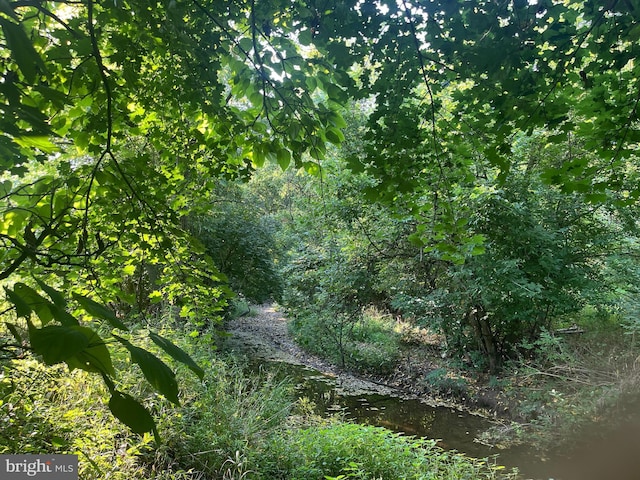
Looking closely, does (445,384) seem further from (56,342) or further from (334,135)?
(56,342)

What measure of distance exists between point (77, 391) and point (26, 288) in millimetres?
3067

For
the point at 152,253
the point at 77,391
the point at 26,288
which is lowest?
the point at 77,391

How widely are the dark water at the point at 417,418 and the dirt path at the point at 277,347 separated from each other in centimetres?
30

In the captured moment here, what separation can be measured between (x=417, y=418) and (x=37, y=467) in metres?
5.70

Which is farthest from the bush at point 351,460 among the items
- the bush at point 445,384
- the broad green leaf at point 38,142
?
the broad green leaf at point 38,142

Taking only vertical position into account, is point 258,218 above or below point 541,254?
above

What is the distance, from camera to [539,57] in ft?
4.65

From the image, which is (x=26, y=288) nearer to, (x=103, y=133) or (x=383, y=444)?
(x=103, y=133)

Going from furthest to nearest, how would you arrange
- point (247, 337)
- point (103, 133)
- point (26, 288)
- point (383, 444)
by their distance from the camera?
point (247, 337) → point (383, 444) → point (103, 133) → point (26, 288)

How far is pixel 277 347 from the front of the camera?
10.5m

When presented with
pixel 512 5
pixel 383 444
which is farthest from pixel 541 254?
pixel 512 5

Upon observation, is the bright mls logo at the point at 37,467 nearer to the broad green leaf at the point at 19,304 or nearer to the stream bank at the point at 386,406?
the broad green leaf at the point at 19,304

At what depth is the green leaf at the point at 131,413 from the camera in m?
0.48

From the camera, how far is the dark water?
485 cm
